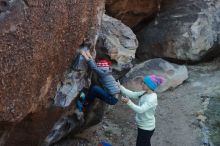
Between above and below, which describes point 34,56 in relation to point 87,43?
above

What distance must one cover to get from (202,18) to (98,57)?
359 centimetres

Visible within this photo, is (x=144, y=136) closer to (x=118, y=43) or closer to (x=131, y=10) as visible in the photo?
(x=118, y=43)

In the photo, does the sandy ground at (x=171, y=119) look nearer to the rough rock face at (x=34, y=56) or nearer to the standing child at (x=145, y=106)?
the standing child at (x=145, y=106)

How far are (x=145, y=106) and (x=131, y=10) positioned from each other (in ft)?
15.2

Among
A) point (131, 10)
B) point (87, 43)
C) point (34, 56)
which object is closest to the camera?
point (34, 56)

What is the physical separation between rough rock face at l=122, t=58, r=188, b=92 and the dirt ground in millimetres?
121

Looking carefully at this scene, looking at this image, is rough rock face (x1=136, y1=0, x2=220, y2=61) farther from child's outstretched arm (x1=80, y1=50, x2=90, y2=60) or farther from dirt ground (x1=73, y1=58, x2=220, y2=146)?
child's outstretched arm (x1=80, y1=50, x2=90, y2=60)

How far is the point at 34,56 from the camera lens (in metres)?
4.33

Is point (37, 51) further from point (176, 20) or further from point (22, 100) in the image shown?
point (176, 20)

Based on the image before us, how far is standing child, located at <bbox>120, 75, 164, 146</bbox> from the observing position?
17.4 feet

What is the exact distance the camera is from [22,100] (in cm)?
436

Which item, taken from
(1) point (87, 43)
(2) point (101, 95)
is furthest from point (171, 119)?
(1) point (87, 43)

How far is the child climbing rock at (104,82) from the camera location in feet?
17.1

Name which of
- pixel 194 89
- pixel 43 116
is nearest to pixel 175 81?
pixel 194 89
